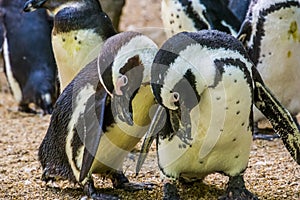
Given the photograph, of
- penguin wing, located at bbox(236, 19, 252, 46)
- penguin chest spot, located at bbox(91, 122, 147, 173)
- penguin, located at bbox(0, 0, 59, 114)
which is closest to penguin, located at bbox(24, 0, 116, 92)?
penguin wing, located at bbox(236, 19, 252, 46)

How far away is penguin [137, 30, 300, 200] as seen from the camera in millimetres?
2320

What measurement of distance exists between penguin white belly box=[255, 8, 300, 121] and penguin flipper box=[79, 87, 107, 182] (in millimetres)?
1259

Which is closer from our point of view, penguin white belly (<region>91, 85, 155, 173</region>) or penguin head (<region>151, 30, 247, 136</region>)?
penguin head (<region>151, 30, 247, 136</region>)

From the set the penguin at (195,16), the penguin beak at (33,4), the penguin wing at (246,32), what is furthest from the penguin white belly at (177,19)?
the penguin beak at (33,4)

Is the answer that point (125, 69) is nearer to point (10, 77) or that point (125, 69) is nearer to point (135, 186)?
point (135, 186)

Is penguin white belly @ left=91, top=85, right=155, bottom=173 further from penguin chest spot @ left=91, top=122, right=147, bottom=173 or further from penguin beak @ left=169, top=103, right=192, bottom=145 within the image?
penguin beak @ left=169, top=103, right=192, bottom=145

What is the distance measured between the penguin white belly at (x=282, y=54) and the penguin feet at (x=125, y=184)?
1035 mm

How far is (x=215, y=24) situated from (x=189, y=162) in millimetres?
1673

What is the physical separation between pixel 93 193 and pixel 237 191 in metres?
0.50

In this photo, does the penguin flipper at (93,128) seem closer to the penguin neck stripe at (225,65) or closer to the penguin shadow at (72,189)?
the penguin shadow at (72,189)

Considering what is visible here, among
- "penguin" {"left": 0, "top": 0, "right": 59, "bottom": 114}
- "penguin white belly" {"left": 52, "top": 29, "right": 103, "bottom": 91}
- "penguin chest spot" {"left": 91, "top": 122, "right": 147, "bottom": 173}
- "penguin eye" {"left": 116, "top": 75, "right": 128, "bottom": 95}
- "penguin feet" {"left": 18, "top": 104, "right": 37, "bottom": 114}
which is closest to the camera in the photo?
"penguin eye" {"left": 116, "top": 75, "right": 128, "bottom": 95}

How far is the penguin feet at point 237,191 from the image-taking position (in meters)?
2.51

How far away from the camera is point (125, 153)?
8.91 feet

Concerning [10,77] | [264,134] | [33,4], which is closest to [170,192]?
[33,4]
